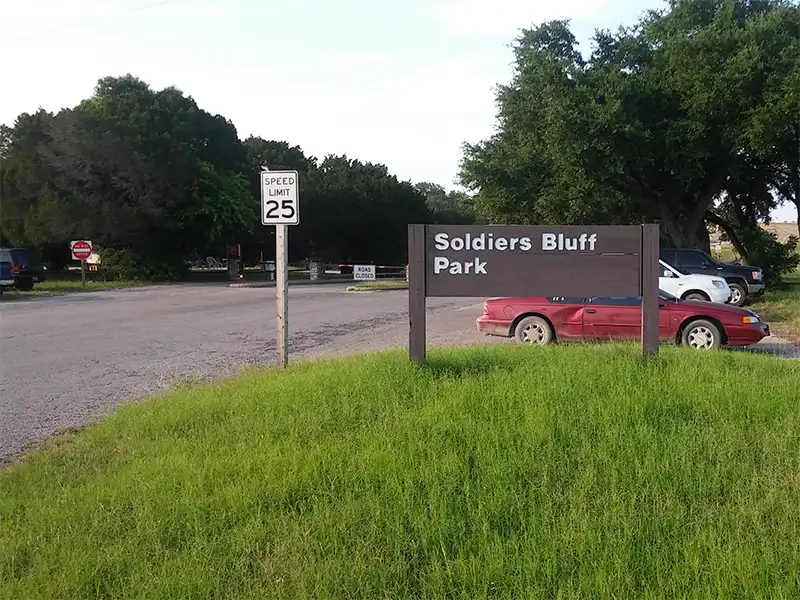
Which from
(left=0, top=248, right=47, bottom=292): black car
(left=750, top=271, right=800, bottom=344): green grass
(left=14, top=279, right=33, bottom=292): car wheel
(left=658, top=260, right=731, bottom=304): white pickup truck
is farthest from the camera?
(left=14, top=279, right=33, bottom=292): car wheel

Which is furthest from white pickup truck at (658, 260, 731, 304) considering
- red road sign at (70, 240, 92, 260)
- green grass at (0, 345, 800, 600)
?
red road sign at (70, 240, 92, 260)

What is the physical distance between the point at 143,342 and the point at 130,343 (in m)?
0.27

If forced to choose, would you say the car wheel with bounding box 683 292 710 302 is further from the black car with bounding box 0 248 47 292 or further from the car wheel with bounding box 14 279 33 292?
the car wheel with bounding box 14 279 33 292

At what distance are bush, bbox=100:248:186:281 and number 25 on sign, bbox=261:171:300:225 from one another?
39808mm

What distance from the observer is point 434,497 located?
4.25 metres

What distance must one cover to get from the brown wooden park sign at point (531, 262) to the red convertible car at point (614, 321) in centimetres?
372

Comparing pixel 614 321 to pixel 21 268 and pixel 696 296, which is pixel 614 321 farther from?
pixel 21 268

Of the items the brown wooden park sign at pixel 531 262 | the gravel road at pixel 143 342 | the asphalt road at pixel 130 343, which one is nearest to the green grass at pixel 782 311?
the gravel road at pixel 143 342

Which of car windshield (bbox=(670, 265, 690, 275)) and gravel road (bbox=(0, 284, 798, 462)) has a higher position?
car windshield (bbox=(670, 265, 690, 275))

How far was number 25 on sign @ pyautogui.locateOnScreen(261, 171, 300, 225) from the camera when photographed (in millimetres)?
9195

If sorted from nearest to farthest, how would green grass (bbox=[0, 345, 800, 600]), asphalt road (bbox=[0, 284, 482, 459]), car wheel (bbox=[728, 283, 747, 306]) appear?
green grass (bbox=[0, 345, 800, 600]) < asphalt road (bbox=[0, 284, 482, 459]) < car wheel (bbox=[728, 283, 747, 306])

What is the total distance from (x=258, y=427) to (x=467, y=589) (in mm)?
2758

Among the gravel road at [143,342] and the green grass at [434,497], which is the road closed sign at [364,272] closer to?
the gravel road at [143,342]

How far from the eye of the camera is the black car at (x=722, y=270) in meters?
20.9
